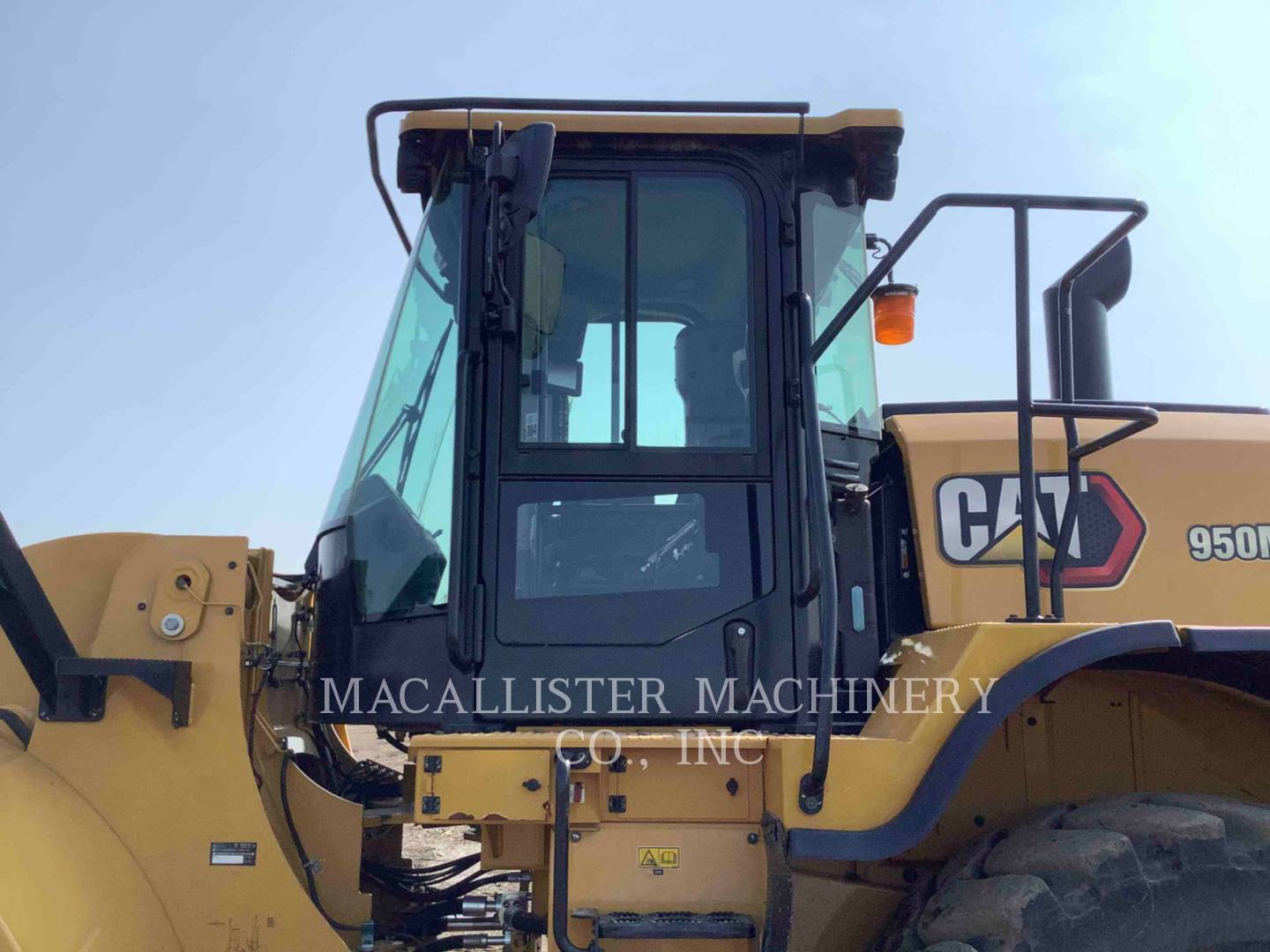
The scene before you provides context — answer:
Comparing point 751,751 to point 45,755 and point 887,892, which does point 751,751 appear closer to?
point 887,892

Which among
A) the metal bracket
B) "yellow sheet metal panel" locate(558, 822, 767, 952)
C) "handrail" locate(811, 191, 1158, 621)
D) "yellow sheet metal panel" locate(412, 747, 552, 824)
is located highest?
"handrail" locate(811, 191, 1158, 621)

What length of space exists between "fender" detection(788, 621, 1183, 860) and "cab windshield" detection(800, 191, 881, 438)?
892mm

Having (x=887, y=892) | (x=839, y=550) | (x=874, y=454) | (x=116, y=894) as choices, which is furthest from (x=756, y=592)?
(x=116, y=894)

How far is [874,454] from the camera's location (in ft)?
10.3

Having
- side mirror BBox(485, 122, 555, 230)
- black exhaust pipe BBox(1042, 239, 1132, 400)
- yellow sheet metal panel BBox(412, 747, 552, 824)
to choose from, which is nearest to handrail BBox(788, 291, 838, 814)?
yellow sheet metal panel BBox(412, 747, 552, 824)

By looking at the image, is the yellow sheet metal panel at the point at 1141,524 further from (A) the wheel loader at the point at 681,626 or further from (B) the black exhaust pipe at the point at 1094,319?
(B) the black exhaust pipe at the point at 1094,319

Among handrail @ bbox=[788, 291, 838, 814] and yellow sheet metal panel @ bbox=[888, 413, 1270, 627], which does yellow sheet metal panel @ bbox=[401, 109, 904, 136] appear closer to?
handrail @ bbox=[788, 291, 838, 814]

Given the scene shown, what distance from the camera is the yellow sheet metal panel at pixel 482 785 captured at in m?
2.50

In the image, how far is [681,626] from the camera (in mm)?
2732

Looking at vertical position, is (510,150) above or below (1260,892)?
above

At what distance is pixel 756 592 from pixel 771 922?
0.79 m

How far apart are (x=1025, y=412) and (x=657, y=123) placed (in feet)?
4.11

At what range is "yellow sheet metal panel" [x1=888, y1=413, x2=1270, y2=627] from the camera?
3.02m

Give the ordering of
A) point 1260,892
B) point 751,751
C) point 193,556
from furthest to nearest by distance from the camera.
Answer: point 193,556
point 751,751
point 1260,892
